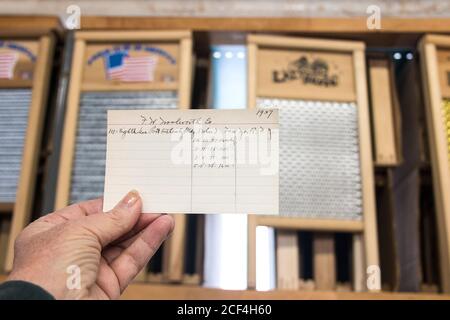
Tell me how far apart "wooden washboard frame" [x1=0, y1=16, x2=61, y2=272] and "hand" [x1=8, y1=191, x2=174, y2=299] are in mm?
809

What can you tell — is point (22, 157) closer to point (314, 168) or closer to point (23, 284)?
point (314, 168)

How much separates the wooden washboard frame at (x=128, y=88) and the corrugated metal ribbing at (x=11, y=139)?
0.16 m

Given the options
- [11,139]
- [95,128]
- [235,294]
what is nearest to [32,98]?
[11,139]

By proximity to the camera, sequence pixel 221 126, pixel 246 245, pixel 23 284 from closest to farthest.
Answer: pixel 23 284
pixel 221 126
pixel 246 245

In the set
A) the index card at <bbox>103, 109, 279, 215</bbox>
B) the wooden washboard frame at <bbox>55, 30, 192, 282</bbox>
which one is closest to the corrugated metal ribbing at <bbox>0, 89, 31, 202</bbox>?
the wooden washboard frame at <bbox>55, 30, 192, 282</bbox>

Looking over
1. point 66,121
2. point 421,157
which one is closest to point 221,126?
point 66,121

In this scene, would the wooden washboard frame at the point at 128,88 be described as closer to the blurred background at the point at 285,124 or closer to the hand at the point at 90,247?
the blurred background at the point at 285,124

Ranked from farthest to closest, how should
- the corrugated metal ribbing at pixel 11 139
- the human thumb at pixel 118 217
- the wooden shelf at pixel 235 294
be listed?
the corrugated metal ribbing at pixel 11 139
the wooden shelf at pixel 235 294
the human thumb at pixel 118 217

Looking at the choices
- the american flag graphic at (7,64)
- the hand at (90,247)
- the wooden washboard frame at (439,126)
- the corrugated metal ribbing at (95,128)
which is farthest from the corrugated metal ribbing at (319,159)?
the american flag graphic at (7,64)

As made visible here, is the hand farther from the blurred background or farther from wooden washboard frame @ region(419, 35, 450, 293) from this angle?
wooden washboard frame @ region(419, 35, 450, 293)

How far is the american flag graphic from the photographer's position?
5.41 feet

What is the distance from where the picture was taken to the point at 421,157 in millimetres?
1603

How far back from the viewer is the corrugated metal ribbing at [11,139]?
5.17 feet
